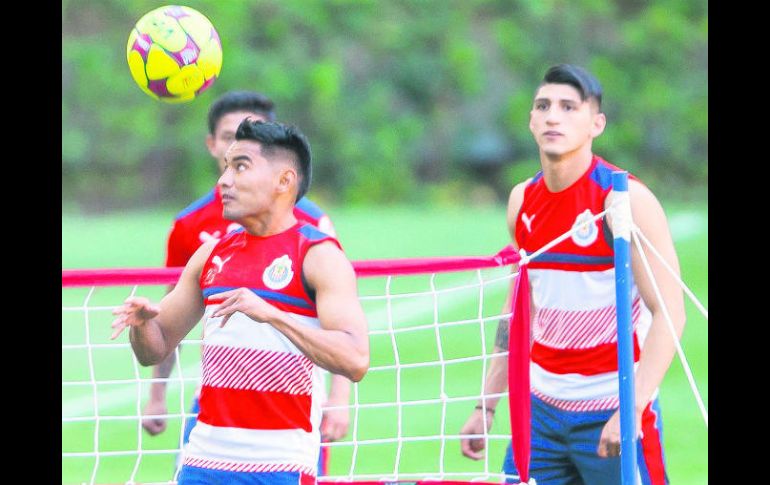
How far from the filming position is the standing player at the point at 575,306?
5.94 meters

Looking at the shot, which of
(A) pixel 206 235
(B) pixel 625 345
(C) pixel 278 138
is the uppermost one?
(C) pixel 278 138

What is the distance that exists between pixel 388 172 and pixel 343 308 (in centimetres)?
2384

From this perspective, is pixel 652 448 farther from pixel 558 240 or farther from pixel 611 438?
pixel 558 240

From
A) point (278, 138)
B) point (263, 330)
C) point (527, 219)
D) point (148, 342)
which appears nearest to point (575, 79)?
point (527, 219)

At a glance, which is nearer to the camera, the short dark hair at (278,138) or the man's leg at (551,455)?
the short dark hair at (278,138)

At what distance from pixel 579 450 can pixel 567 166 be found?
4.30ft

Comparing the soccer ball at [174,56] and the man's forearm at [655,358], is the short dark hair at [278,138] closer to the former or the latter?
the soccer ball at [174,56]

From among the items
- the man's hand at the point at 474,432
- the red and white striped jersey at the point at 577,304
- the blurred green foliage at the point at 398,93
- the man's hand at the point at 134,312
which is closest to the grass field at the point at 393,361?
the man's hand at the point at 474,432

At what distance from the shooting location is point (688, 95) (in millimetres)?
30922

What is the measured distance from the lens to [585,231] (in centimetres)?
607

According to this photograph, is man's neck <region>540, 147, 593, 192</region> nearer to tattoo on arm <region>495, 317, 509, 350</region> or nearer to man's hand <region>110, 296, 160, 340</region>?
tattoo on arm <region>495, 317, 509, 350</region>

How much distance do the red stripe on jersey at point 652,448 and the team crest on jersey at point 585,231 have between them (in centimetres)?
78

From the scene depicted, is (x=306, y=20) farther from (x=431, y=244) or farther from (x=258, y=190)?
(x=258, y=190)

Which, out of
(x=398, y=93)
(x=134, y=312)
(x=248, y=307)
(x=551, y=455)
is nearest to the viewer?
(x=248, y=307)
